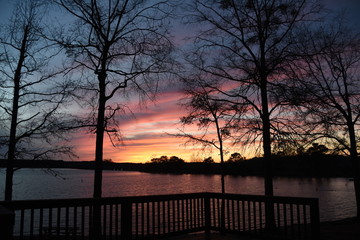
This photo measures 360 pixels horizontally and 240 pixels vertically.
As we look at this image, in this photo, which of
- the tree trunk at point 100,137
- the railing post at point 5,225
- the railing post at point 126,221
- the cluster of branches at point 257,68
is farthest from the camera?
the cluster of branches at point 257,68

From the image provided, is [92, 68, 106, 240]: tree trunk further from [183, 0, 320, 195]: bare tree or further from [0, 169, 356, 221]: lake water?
[0, 169, 356, 221]: lake water

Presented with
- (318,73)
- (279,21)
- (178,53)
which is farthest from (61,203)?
(318,73)

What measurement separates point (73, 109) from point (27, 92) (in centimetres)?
221

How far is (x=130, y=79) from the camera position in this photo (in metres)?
8.81

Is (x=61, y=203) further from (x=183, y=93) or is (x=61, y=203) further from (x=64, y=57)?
(x=183, y=93)

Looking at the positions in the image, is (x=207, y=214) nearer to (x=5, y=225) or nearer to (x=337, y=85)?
(x=5, y=225)

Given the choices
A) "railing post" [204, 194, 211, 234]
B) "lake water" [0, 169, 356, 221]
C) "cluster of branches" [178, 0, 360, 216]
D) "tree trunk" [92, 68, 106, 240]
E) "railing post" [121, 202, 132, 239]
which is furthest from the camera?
"lake water" [0, 169, 356, 221]

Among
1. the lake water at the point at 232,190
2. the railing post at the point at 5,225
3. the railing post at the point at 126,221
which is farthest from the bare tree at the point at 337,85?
the lake water at the point at 232,190

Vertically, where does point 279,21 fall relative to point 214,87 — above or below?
above

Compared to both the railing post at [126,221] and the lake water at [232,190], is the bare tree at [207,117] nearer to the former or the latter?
the railing post at [126,221]

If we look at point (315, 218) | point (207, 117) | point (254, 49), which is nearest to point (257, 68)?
point (254, 49)

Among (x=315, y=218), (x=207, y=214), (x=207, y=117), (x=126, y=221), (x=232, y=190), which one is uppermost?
(x=207, y=117)

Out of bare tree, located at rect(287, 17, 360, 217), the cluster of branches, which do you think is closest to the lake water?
bare tree, located at rect(287, 17, 360, 217)

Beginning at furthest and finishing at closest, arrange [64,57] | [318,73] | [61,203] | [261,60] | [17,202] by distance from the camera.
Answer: [318,73], [261,60], [64,57], [61,203], [17,202]
